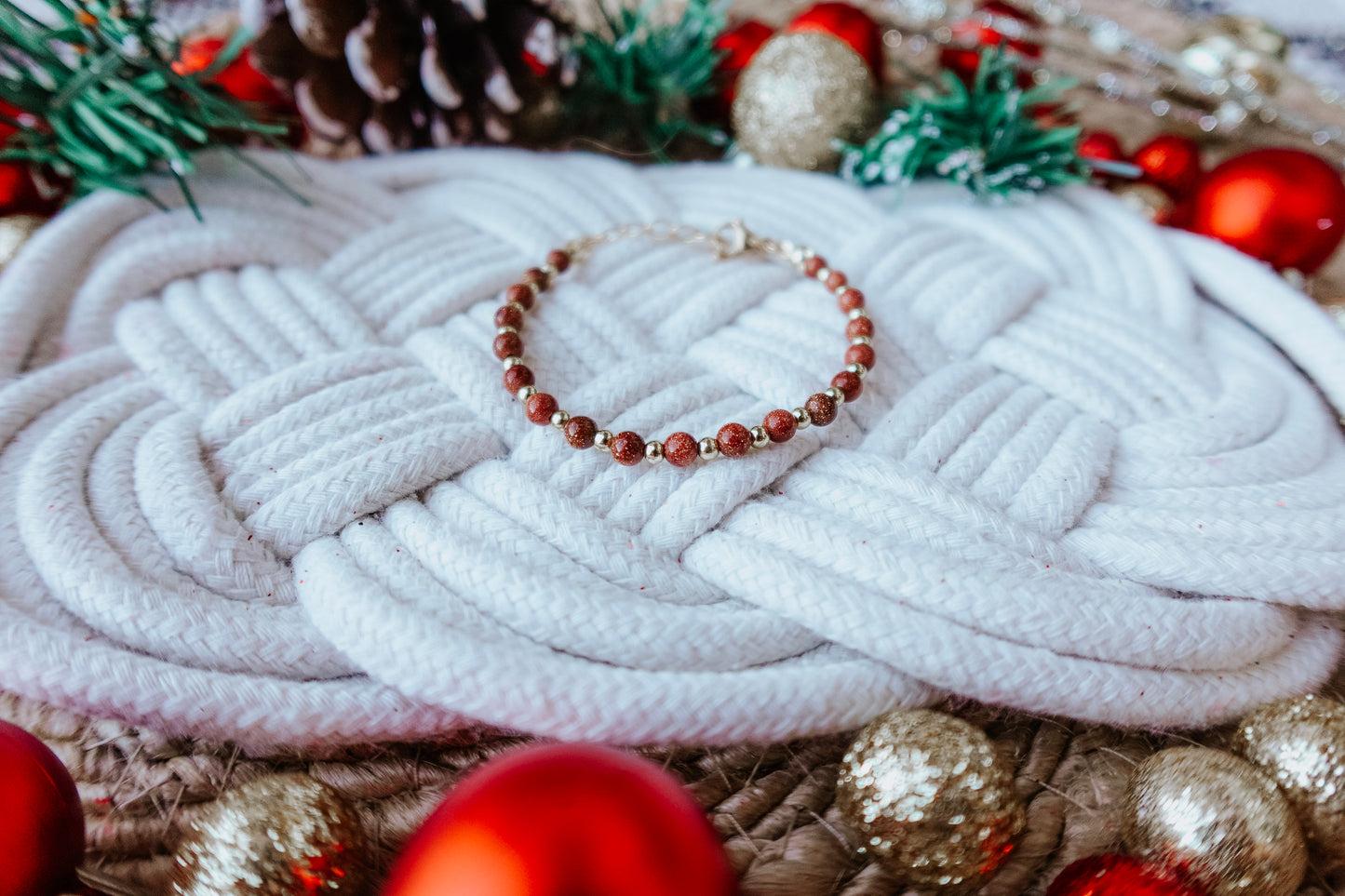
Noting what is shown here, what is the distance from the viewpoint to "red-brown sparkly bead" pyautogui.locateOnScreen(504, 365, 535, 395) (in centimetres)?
62

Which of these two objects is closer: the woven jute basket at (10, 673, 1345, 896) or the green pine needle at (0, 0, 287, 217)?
the woven jute basket at (10, 673, 1345, 896)

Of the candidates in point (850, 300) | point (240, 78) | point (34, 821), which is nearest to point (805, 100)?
point (850, 300)

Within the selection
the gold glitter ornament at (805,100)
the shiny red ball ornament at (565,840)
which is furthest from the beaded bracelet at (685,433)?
the shiny red ball ornament at (565,840)

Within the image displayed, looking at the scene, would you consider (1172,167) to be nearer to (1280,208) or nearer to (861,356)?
(1280,208)

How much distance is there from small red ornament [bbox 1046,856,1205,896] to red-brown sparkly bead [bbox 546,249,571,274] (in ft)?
1.80

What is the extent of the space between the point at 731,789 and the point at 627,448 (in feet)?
0.71

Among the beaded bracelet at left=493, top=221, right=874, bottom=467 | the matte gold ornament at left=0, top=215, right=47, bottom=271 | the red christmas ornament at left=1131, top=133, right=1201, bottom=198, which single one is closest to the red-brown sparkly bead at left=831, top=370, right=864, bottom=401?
the beaded bracelet at left=493, top=221, right=874, bottom=467

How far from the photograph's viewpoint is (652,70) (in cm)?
97

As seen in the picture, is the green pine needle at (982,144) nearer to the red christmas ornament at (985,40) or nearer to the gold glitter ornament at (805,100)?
the gold glitter ornament at (805,100)

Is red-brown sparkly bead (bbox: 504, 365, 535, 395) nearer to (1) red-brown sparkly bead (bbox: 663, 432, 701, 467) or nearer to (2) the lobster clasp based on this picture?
(1) red-brown sparkly bead (bbox: 663, 432, 701, 467)

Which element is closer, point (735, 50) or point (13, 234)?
point (13, 234)

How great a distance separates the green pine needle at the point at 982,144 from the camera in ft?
2.80

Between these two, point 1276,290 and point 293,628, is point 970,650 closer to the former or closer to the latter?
point 293,628

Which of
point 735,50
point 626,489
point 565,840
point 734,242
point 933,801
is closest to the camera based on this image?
point 565,840
